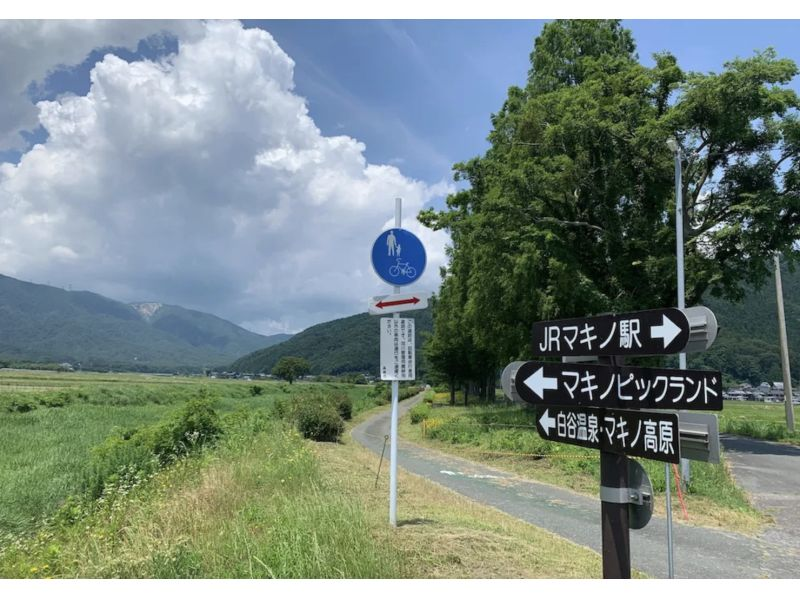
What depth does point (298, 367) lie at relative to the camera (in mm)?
105812

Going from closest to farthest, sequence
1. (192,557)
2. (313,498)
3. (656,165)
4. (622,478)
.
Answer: (622,478) → (192,557) → (313,498) → (656,165)

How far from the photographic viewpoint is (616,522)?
3.08 meters

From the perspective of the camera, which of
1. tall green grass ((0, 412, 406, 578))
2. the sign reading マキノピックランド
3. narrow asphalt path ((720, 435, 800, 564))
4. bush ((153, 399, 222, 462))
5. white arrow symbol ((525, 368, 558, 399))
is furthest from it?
bush ((153, 399, 222, 462))

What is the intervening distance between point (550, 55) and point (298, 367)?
90572mm

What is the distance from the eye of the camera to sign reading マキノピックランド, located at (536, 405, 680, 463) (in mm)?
2783

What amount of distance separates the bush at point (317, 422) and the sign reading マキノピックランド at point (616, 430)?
1444 cm

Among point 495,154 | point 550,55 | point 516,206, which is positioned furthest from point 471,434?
point 550,55

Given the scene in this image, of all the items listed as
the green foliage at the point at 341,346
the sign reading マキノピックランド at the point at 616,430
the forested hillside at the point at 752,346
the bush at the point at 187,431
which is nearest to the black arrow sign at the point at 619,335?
the sign reading マキノピックランド at the point at 616,430

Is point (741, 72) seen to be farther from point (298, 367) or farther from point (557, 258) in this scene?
point (298, 367)

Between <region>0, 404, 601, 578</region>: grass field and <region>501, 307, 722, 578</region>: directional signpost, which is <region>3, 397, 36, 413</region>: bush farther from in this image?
<region>501, 307, 722, 578</region>: directional signpost

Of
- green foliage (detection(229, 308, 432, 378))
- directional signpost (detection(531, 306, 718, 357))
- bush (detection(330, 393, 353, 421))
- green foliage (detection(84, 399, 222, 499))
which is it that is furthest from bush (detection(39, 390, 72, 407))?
green foliage (detection(229, 308, 432, 378))

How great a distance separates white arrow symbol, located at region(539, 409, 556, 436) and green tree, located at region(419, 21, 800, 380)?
14.0 m

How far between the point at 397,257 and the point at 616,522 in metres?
3.63

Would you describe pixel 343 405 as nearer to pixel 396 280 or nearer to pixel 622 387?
pixel 396 280
